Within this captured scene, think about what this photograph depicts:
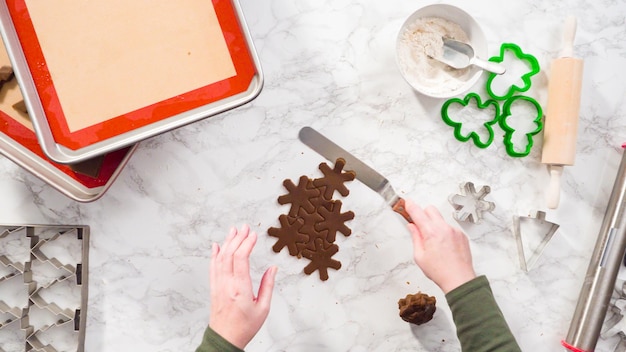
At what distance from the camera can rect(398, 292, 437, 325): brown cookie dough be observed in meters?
0.91

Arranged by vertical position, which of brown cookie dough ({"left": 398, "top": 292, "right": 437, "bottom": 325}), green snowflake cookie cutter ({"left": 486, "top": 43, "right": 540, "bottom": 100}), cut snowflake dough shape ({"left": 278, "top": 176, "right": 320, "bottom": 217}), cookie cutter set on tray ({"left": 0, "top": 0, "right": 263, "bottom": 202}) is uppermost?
cookie cutter set on tray ({"left": 0, "top": 0, "right": 263, "bottom": 202})

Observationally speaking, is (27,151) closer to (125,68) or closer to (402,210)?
(125,68)

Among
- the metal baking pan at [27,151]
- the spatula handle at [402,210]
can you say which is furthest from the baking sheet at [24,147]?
the spatula handle at [402,210]

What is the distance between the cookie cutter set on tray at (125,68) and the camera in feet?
2.33

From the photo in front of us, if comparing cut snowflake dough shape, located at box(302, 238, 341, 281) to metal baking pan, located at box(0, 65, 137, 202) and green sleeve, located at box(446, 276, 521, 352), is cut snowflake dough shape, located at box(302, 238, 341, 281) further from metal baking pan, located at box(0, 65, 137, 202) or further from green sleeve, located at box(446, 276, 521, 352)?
metal baking pan, located at box(0, 65, 137, 202)

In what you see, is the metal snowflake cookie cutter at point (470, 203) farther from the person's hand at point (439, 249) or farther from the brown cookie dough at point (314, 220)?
the brown cookie dough at point (314, 220)

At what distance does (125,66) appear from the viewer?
0.72m

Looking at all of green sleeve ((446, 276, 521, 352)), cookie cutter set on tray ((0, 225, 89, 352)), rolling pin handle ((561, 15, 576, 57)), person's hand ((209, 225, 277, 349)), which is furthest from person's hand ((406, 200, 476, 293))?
cookie cutter set on tray ((0, 225, 89, 352))

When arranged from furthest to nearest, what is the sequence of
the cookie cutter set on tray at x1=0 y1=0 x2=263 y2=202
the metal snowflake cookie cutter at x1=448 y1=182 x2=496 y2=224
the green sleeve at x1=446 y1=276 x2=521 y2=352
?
the metal snowflake cookie cutter at x1=448 y1=182 x2=496 y2=224 → the green sleeve at x1=446 y1=276 x2=521 y2=352 → the cookie cutter set on tray at x1=0 y1=0 x2=263 y2=202

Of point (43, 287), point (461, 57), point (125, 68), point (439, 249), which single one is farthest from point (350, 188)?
point (43, 287)

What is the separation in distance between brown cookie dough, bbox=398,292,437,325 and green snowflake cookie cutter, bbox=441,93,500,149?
278mm

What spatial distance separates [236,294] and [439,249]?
32 cm

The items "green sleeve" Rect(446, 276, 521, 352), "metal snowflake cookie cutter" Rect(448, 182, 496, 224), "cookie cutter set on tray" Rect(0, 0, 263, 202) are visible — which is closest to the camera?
"cookie cutter set on tray" Rect(0, 0, 263, 202)

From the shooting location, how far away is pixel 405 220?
3.18 feet
